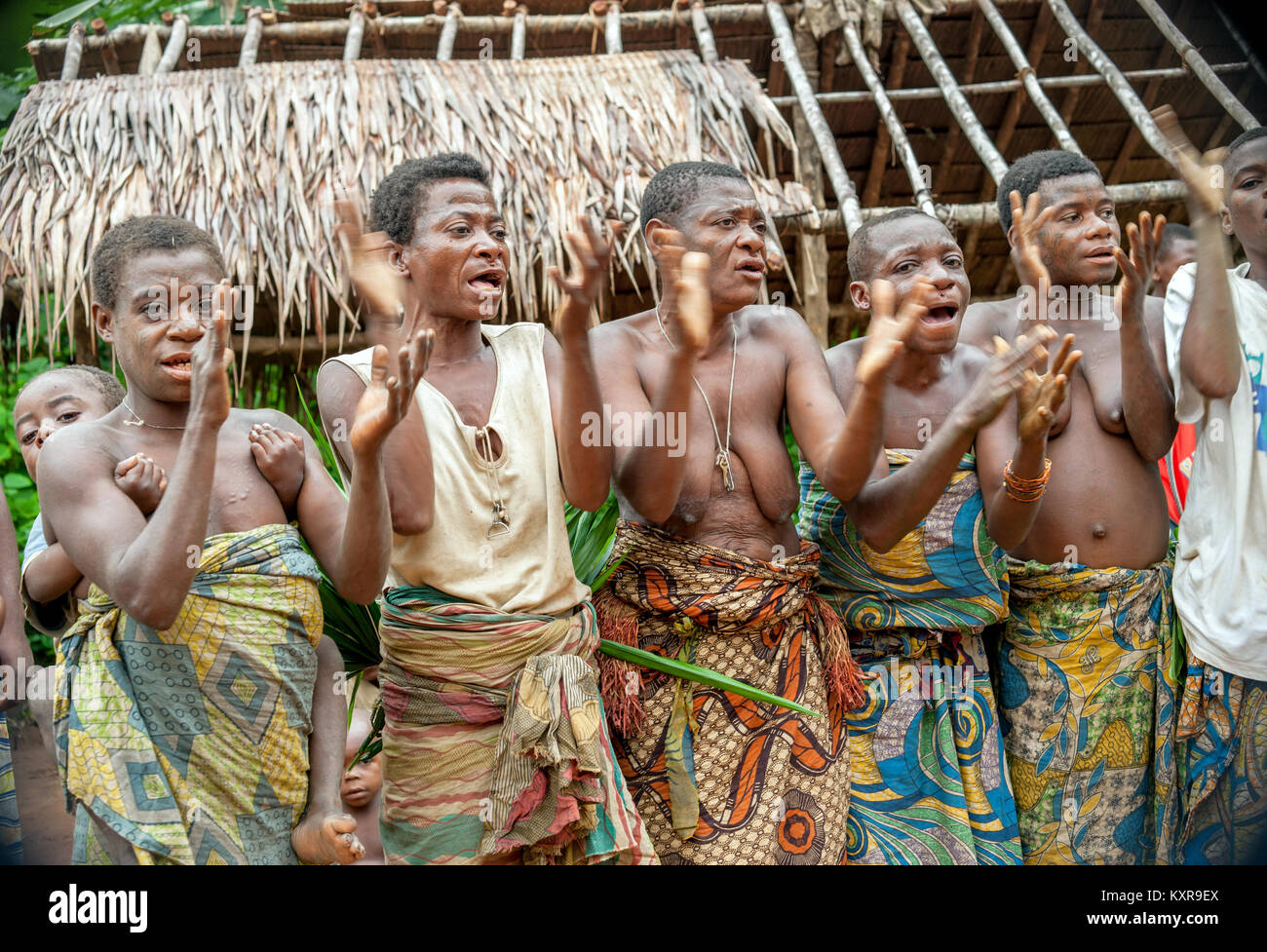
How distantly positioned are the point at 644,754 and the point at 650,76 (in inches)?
158

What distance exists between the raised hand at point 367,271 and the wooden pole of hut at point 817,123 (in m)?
2.54

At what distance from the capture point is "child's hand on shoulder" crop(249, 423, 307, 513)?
2.47 metres

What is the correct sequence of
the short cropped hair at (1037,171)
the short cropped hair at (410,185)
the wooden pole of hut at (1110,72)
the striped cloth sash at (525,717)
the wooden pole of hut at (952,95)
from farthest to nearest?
1. the wooden pole of hut at (1110,72)
2. the wooden pole of hut at (952,95)
3. the short cropped hair at (1037,171)
4. the short cropped hair at (410,185)
5. the striped cloth sash at (525,717)

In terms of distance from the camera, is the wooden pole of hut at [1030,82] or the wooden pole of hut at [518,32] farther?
the wooden pole of hut at [518,32]

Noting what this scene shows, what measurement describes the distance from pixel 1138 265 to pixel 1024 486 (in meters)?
0.60

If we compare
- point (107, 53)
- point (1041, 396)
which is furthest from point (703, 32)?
point (1041, 396)

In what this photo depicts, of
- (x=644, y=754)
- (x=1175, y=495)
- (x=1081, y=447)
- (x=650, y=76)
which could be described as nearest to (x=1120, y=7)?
(x=650, y=76)

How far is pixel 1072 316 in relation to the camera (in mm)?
3098

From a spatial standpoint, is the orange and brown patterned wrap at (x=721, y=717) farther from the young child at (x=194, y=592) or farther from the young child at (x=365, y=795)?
the young child at (x=365, y=795)

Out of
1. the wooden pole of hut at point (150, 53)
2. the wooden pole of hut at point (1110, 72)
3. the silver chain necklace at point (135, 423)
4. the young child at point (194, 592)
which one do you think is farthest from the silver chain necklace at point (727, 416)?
the wooden pole of hut at point (150, 53)

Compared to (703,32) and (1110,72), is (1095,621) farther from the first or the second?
(703,32)

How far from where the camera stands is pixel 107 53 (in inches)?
245

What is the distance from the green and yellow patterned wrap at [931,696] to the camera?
9.23 ft
